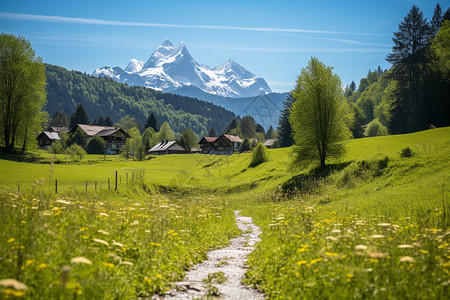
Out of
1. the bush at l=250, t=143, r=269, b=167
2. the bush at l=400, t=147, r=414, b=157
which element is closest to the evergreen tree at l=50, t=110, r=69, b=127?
the bush at l=250, t=143, r=269, b=167

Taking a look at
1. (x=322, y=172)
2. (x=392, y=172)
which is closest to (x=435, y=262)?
(x=392, y=172)

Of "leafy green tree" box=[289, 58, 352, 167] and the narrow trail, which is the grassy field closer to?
the narrow trail

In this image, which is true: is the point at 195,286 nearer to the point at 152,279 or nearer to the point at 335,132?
the point at 152,279

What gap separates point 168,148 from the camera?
130125 mm

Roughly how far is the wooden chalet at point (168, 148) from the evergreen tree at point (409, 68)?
85.9 metres

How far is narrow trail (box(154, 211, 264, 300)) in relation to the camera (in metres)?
6.93

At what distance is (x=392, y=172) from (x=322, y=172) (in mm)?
9907

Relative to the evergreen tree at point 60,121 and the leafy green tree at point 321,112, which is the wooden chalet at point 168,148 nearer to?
the evergreen tree at point 60,121

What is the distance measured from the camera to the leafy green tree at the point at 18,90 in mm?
45875

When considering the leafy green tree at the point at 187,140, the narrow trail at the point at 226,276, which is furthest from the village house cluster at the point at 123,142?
the narrow trail at the point at 226,276

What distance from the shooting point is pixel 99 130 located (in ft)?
413

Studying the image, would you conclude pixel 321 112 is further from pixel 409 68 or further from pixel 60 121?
pixel 60 121

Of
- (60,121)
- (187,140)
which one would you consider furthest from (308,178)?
(60,121)

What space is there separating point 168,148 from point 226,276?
124 m
